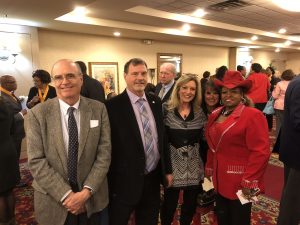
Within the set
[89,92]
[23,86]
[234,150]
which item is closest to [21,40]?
[23,86]

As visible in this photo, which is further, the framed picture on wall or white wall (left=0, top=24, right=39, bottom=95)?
the framed picture on wall

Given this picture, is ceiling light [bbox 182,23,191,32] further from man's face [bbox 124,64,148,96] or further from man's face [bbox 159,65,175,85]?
man's face [bbox 124,64,148,96]

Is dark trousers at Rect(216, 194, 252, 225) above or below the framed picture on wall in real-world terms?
below

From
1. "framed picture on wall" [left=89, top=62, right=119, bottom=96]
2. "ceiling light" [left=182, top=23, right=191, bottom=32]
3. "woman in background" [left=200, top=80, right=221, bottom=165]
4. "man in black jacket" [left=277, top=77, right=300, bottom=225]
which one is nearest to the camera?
"man in black jacket" [left=277, top=77, right=300, bottom=225]

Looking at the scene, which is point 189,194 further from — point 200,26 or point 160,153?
point 200,26

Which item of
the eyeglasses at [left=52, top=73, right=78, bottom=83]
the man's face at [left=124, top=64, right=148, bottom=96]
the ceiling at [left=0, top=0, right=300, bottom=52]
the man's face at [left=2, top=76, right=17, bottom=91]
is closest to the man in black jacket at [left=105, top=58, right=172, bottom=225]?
the man's face at [left=124, top=64, right=148, bottom=96]

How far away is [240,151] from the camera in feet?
6.14

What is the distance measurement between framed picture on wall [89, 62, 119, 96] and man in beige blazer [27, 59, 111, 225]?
578 centimetres

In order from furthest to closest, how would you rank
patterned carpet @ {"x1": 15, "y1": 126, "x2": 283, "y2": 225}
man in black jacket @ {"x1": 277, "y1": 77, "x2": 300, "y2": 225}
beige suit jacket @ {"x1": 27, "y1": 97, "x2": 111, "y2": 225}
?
patterned carpet @ {"x1": 15, "y1": 126, "x2": 283, "y2": 225}, man in black jacket @ {"x1": 277, "y1": 77, "x2": 300, "y2": 225}, beige suit jacket @ {"x1": 27, "y1": 97, "x2": 111, "y2": 225}

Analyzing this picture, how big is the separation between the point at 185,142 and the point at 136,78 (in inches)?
26.9

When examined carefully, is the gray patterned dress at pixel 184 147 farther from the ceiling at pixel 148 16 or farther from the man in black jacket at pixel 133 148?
the ceiling at pixel 148 16

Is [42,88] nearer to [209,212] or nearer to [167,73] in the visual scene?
[167,73]

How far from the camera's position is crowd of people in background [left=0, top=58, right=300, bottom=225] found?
62.5 inches

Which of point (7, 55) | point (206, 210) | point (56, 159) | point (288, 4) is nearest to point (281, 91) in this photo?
point (288, 4)
